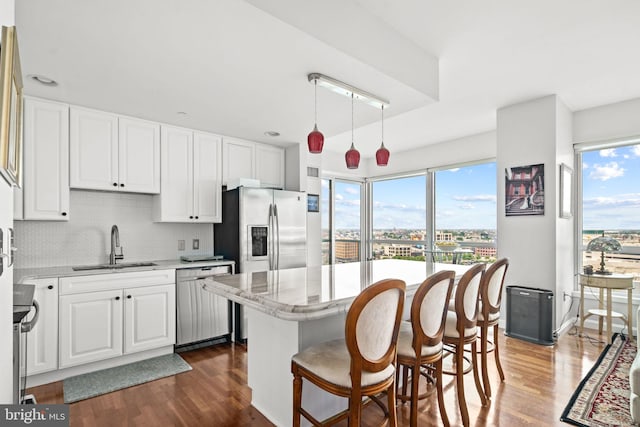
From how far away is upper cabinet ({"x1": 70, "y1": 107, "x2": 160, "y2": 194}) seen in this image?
3125 mm

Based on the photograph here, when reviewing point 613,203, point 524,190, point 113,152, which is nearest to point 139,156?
point 113,152

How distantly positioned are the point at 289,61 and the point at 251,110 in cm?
109

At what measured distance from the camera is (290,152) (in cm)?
465

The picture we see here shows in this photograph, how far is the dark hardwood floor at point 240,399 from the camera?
2188 mm

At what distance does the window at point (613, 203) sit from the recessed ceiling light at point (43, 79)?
5.55m

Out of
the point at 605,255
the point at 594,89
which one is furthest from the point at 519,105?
the point at 605,255

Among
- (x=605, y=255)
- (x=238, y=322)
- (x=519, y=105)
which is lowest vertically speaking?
(x=238, y=322)

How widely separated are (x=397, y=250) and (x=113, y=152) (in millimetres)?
5051

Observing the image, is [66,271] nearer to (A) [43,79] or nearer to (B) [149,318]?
(B) [149,318]

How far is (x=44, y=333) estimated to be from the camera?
270 cm

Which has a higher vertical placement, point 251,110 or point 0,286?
point 251,110

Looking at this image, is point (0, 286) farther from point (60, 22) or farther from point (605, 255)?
point (605, 255)

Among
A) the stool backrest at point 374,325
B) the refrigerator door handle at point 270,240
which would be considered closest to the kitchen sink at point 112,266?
the refrigerator door handle at point 270,240

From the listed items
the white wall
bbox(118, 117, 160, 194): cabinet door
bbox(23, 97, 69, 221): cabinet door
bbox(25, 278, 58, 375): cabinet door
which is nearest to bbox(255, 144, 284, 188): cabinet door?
bbox(118, 117, 160, 194): cabinet door
